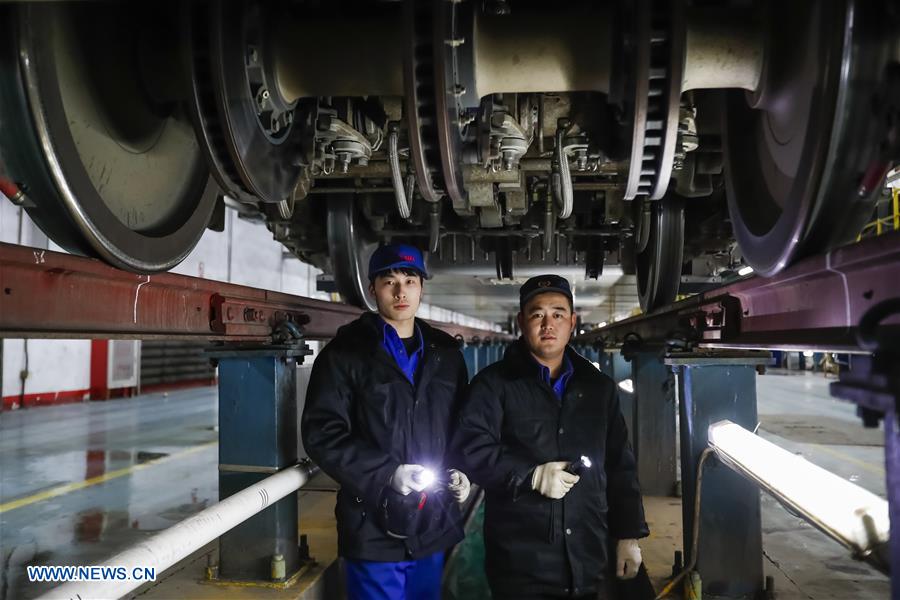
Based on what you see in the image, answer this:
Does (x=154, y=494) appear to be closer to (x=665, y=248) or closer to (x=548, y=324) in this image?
(x=548, y=324)

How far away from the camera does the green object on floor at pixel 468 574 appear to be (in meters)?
3.04

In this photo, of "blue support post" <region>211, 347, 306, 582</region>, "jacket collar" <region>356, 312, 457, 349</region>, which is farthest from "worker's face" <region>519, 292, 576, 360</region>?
"blue support post" <region>211, 347, 306, 582</region>

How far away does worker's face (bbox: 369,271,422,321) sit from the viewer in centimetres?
184

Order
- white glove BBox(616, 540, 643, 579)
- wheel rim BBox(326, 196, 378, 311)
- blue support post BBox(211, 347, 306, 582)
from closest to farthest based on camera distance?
white glove BBox(616, 540, 643, 579) → blue support post BBox(211, 347, 306, 582) → wheel rim BBox(326, 196, 378, 311)

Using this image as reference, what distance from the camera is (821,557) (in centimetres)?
288

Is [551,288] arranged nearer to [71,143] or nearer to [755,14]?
[755,14]

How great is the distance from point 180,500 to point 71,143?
350cm

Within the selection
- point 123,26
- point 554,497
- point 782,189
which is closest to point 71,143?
point 123,26

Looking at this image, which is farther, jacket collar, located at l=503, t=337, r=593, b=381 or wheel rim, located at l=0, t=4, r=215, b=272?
jacket collar, located at l=503, t=337, r=593, b=381

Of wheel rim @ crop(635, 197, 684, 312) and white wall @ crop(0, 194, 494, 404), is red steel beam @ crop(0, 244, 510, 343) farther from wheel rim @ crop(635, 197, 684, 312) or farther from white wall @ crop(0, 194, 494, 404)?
white wall @ crop(0, 194, 494, 404)

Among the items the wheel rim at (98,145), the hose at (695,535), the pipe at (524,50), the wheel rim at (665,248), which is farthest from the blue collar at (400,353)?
the wheel rim at (665,248)

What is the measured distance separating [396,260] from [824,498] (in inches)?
51.3

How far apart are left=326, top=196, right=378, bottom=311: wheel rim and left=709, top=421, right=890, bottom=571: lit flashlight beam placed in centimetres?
199

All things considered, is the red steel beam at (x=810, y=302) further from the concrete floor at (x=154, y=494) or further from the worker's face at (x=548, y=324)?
the concrete floor at (x=154, y=494)
